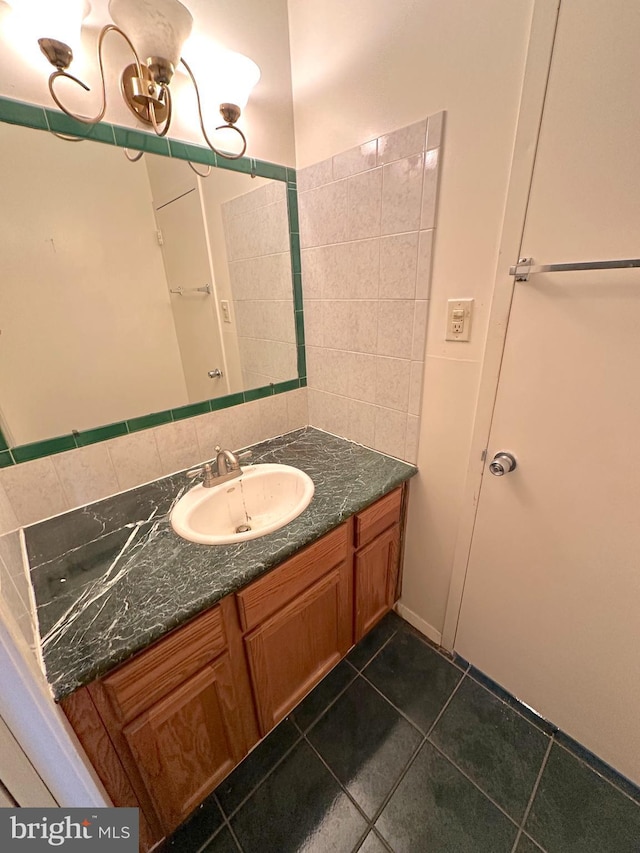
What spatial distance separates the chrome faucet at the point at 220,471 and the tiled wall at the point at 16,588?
47 cm

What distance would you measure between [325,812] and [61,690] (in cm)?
94

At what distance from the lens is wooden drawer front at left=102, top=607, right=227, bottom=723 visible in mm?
689

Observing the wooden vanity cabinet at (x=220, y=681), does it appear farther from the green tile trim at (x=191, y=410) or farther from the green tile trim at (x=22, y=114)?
the green tile trim at (x=22, y=114)

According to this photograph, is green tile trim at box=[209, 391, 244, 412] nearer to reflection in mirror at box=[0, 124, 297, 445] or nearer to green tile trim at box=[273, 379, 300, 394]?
reflection in mirror at box=[0, 124, 297, 445]

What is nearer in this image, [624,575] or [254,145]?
[624,575]

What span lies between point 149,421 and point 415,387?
93 centimetres

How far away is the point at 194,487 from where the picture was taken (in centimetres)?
116

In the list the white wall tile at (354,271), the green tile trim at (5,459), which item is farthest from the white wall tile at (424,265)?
the green tile trim at (5,459)

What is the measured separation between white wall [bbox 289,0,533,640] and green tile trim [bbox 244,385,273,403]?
2.15 feet

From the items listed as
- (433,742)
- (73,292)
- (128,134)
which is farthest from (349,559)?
(128,134)

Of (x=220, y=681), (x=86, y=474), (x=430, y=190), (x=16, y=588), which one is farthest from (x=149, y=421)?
(x=430, y=190)

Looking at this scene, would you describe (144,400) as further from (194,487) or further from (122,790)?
(122,790)

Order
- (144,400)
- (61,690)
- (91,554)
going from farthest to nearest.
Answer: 1. (144,400)
2. (91,554)
3. (61,690)

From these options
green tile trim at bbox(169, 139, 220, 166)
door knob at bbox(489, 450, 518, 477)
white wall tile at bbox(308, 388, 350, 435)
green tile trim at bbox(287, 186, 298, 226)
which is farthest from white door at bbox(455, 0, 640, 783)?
green tile trim at bbox(169, 139, 220, 166)
